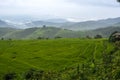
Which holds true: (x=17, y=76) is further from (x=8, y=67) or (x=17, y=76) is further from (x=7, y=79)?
(x=8, y=67)

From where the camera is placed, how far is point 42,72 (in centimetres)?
17662

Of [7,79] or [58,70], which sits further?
[58,70]

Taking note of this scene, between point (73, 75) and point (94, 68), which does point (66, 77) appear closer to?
point (73, 75)

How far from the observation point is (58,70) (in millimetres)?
183500

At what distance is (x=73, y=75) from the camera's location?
15425 centimetres

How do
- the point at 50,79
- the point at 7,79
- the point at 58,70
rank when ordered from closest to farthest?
the point at 50,79, the point at 7,79, the point at 58,70

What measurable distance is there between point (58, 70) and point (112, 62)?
117 feet

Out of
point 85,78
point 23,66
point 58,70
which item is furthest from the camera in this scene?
point 23,66

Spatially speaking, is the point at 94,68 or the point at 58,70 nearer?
the point at 94,68

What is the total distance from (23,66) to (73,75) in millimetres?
53305

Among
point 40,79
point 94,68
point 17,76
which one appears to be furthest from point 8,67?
point 94,68

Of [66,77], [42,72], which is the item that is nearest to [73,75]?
[66,77]

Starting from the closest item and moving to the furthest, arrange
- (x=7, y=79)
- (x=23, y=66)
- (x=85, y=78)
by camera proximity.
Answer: (x=85, y=78), (x=7, y=79), (x=23, y=66)

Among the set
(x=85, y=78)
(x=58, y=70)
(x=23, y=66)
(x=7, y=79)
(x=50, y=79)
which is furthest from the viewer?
(x=23, y=66)
